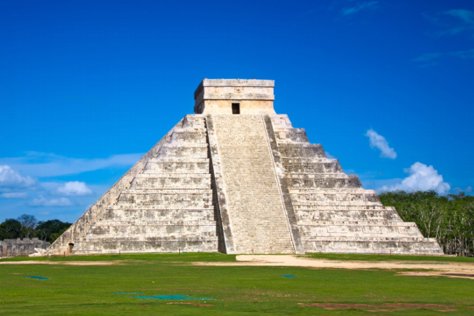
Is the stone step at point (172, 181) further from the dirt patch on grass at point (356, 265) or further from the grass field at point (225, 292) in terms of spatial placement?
the grass field at point (225, 292)

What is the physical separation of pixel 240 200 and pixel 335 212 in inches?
186

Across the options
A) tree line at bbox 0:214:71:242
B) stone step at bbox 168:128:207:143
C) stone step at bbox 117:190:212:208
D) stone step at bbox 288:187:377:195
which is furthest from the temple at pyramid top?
tree line at bbox 0:214:71:242

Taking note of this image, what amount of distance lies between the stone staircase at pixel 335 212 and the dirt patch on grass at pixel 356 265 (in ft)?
15.1

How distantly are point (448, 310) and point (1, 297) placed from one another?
8.59 m

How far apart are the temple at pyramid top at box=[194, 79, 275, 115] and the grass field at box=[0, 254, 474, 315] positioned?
18.5m

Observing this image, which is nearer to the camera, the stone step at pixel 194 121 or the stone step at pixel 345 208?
the stone step at pixel 345 208

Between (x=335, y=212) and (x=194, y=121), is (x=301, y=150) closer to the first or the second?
(x=335, y=212)

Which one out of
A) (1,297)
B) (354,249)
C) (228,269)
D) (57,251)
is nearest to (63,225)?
(57,251)

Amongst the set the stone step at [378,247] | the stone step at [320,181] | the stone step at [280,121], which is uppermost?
the stone step at [280,121]

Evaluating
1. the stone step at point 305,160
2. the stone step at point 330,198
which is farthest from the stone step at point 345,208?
the stone step at point 305,160

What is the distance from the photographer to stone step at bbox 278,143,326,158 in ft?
125

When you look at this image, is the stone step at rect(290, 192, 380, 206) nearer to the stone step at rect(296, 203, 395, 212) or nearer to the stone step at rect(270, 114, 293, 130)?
the stone step at rect(296, 203, 395, 212)

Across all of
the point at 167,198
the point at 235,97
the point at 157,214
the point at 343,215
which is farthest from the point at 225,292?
the point at 235,97

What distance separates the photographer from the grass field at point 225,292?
12.5 metres
